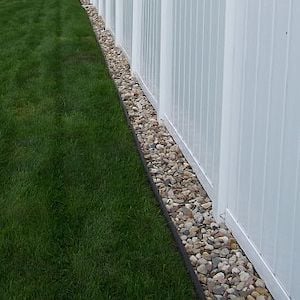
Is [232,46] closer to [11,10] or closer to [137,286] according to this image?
[137,286]

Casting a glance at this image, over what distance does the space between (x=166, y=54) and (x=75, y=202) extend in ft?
6.49

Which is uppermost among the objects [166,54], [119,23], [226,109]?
[226,109]

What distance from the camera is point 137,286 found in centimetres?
339

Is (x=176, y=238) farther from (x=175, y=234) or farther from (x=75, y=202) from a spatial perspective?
(x=75, y=202)

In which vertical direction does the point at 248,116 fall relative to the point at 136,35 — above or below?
above

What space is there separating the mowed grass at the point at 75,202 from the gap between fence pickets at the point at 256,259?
0.36m

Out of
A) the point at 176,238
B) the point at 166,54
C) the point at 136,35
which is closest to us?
the point at 176,238

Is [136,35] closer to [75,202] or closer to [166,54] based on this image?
[166,54]

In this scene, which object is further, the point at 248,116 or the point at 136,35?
the point at 136,35

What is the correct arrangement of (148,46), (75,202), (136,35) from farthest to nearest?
1. (136,35)
2. (148,46)
3. (75,202)

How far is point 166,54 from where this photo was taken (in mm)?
5938

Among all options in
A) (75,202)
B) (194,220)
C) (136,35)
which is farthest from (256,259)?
(136,35)

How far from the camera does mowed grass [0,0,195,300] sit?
136 inches

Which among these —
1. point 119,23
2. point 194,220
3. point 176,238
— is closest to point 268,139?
point 176,238
